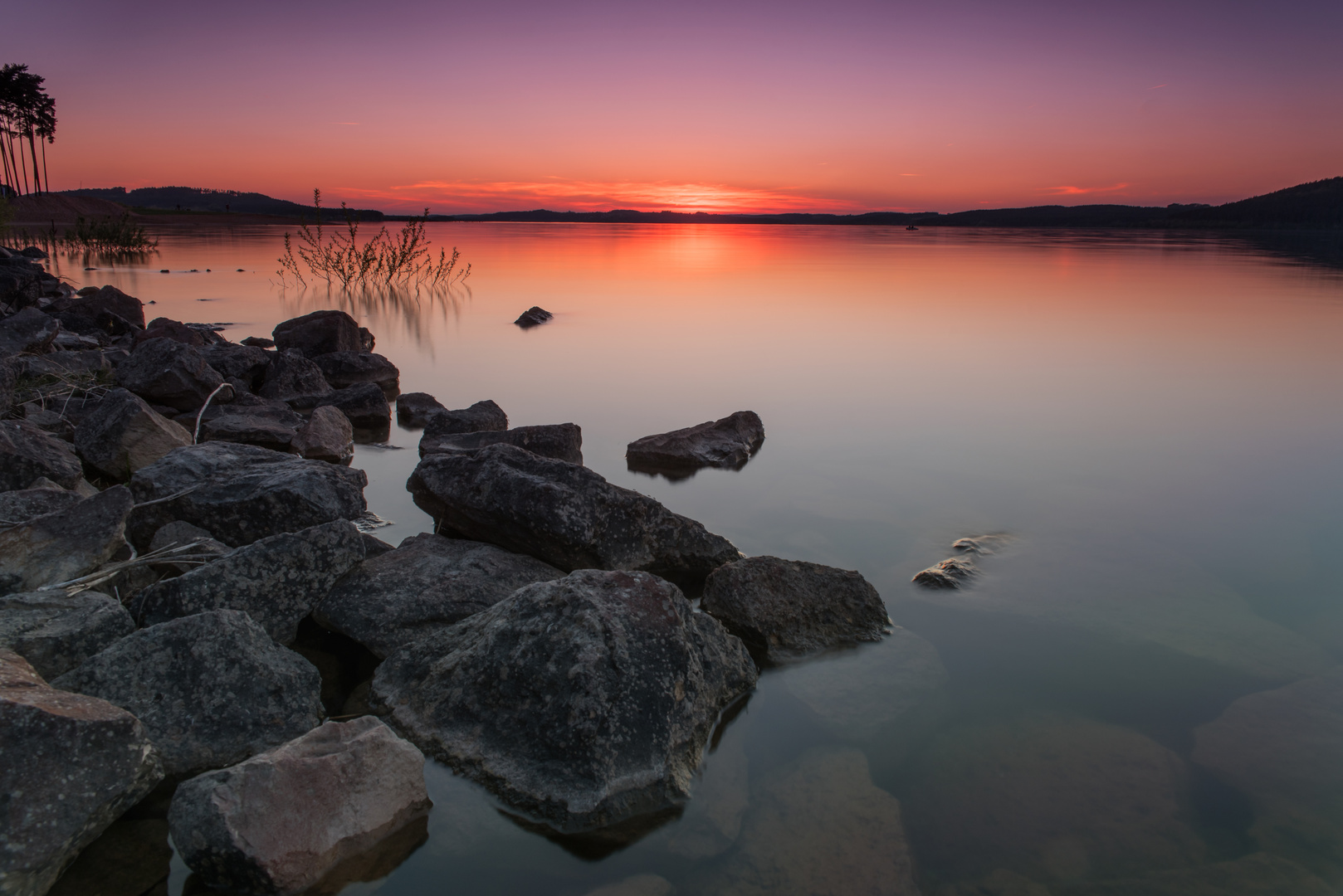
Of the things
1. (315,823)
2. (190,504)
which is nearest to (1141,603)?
(315,823)

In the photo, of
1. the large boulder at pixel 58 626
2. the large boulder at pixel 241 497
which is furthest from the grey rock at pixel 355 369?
the large boulder at pixel 58 626

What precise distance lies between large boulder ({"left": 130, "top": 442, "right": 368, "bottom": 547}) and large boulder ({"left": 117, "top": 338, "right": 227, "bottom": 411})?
2.49 metres

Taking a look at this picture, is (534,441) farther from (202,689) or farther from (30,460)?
(202,689)

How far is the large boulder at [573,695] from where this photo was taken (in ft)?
8.35

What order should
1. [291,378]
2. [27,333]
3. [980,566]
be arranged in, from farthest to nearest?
[27,333] → [291,378] → [980,566]

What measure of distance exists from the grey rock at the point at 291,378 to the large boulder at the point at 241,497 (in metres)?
3.59

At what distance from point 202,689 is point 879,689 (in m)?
2.51

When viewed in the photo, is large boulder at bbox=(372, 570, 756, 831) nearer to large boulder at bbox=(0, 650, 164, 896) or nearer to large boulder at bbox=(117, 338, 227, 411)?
large boulder at bbox=(0, 650, 164, 896)

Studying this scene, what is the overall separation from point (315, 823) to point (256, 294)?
1732cm

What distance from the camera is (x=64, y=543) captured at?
3.42 meters

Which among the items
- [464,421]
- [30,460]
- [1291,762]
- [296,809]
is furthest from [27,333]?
[1291,762]

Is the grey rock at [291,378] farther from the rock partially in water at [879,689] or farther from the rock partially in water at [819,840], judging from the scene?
the rock partially in water at [819,840]

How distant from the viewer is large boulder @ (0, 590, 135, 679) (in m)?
2.76

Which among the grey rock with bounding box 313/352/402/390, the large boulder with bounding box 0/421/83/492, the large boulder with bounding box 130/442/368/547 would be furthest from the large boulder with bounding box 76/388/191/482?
the grey rock with bounding box 313/352/402/390
